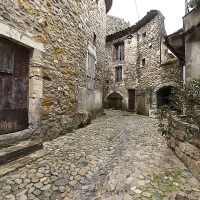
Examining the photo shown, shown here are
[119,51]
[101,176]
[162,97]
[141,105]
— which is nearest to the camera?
Result: [101,176]

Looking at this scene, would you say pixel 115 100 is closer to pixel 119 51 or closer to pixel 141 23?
pixel 119 51

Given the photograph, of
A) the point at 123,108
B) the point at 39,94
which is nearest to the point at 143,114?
the point at 123,108

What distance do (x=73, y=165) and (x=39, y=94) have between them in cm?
169

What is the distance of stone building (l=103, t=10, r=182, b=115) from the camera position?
9281 mm

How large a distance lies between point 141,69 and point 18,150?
1068 centimetres

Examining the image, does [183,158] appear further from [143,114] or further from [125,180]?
[143,114]

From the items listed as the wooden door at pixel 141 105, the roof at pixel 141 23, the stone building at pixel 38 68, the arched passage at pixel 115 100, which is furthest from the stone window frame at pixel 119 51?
the stone building at pixel 38 68

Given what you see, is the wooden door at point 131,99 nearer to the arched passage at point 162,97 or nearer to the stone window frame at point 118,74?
the stone window frame at point 118,74

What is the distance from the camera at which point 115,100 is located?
1402 cm

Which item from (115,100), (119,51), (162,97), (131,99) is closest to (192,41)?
(162,97)

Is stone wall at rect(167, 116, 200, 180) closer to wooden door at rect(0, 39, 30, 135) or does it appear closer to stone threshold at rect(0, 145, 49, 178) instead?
stone threshold at rect(0, 145, 49, 178)

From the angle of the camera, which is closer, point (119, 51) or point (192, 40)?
point (192, 40)

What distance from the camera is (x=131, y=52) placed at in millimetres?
12969

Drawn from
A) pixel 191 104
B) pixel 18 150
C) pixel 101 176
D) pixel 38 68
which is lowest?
pixel 101 176
